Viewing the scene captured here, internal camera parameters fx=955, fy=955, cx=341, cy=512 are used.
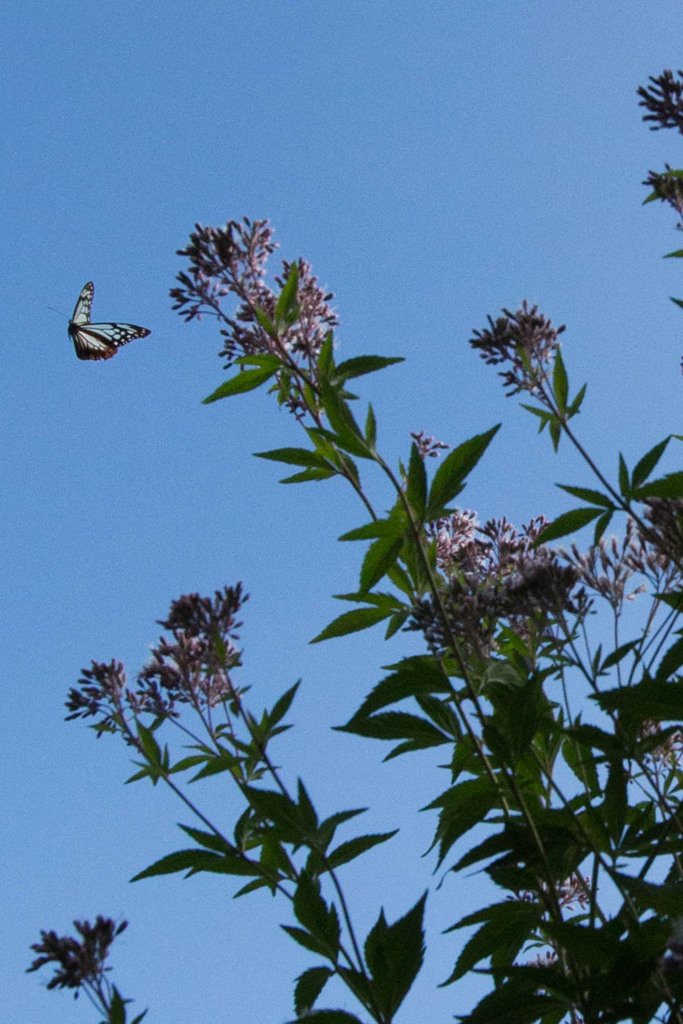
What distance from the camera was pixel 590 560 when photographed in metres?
3.35

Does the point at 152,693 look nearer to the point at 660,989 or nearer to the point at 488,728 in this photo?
the point at 488,728

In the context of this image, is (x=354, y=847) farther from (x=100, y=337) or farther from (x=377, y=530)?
(x=100, y=337)

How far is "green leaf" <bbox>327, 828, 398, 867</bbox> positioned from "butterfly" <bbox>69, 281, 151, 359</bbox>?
34.1 ft

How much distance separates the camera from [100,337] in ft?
42.9

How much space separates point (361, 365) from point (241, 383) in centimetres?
48

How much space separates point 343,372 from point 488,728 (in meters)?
1.36

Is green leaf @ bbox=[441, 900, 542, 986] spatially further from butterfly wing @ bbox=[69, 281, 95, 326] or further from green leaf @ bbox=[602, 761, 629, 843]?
butterfly wing @ bbox=[69, 281, 95, 326]

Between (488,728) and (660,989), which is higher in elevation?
(488,728)

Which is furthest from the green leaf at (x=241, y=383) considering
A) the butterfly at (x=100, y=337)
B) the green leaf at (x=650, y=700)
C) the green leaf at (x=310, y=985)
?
the butterfly at (x=100, y=337)

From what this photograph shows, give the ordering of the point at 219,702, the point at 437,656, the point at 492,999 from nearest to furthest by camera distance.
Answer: the point at 492,999, the point at 437,656, the point at 219,702

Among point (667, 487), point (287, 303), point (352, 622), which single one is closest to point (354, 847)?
point (352, 622)

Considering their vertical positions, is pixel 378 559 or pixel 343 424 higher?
pixel 343 424

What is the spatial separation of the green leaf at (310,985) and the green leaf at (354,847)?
30cm

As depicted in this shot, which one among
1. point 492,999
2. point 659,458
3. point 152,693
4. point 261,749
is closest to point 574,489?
point 659,458
